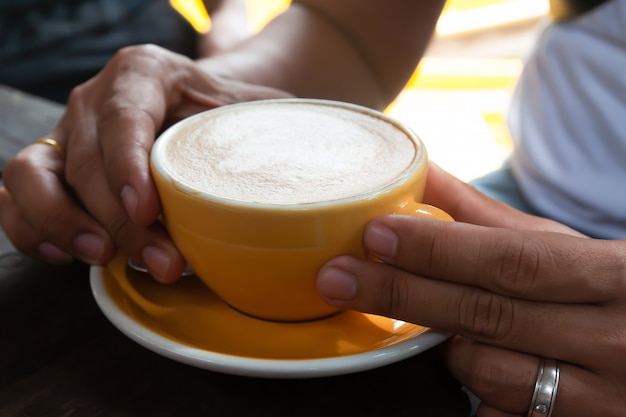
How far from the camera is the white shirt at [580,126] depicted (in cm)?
72

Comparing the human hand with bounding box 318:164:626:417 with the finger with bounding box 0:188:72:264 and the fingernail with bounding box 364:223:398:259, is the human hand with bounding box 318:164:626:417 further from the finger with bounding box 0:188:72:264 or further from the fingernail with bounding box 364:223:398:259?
the finger with bounding box 0:188:72:264

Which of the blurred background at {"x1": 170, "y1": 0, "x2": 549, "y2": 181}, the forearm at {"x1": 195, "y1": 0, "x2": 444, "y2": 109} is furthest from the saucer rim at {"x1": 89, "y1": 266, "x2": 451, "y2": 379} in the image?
the blurred background at {"x1": 170, "y1": 0, "x2": 549, "y2": 181}

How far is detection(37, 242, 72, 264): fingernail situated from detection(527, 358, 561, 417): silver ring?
440 mm

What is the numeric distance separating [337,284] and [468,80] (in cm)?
277

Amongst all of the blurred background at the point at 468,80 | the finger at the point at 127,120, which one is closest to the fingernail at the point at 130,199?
the finger at the point at 127,120

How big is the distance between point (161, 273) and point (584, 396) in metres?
0.34

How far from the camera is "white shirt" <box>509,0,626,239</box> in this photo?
2.36 ft

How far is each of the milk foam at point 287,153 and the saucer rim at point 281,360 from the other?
111 mm

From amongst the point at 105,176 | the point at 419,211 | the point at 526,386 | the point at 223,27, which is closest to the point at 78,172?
the point at 105,176

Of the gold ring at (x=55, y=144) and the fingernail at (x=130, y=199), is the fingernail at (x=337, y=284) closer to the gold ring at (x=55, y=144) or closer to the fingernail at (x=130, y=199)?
the fingernail at (x=130, y=199)

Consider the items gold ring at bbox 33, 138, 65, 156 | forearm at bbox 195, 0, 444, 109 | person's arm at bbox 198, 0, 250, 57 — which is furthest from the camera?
person's arm at bbox 198, 0, 250, 57

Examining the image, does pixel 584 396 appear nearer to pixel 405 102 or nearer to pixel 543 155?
pixel 543 155

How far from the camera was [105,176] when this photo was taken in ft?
1.79

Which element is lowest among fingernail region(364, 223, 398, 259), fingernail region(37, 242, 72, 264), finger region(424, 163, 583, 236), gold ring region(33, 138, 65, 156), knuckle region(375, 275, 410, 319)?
fingernail region(37, 242, 72, 264)
